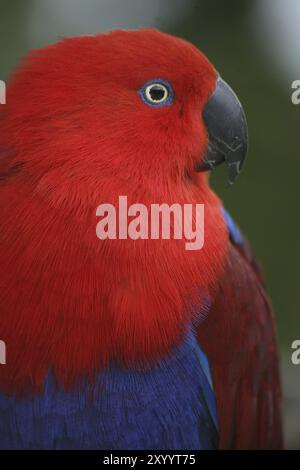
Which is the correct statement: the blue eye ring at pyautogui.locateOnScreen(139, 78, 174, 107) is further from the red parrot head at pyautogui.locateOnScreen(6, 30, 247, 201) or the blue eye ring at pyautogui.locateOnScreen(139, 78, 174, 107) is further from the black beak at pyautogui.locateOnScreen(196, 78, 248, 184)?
the black beak at pyautogui.locateOnScreen(196, 78, 248, 184)

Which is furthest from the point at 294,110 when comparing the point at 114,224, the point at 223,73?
the point at 114,224

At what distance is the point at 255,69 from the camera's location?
290 centimetres

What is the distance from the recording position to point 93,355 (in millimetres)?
1380

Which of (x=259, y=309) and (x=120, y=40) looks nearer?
(x=120, y=40)

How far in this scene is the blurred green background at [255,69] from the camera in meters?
2.50

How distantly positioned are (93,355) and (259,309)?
55 centimetres

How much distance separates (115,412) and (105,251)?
1.23ft

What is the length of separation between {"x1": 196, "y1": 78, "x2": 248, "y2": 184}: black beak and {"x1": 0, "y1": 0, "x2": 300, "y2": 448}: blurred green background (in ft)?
3.16

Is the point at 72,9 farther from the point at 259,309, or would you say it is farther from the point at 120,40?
the point at 259,309

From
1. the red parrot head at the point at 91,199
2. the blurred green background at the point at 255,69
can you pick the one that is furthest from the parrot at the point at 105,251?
the blurred green background at the point at 255,69

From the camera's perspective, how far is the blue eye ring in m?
1.44

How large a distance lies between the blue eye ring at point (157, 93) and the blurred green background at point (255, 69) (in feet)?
3.35

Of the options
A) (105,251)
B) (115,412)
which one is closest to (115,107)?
(105,251)

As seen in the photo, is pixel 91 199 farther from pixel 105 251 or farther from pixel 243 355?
pixel 243 355
